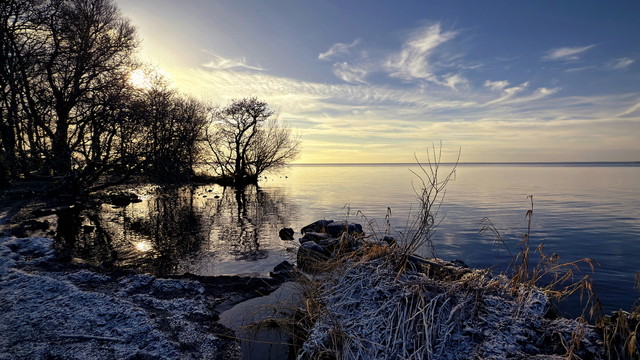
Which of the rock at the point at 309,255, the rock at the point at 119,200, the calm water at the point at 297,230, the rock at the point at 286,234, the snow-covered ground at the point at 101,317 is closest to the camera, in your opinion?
the snow-covered ground at the point at 101,317

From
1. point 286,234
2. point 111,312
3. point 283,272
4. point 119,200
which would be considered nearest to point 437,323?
point 283,272

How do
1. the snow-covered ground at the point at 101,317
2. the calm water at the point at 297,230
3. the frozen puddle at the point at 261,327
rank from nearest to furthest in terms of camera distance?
the snow-covered ground at the point at 101,317 → the frozen puddle at the point at 261,327 → the calm water at the point at 297,230

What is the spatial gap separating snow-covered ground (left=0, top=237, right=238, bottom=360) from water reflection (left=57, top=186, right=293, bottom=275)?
5.42ft

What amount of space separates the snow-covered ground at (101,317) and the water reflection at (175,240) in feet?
5.42

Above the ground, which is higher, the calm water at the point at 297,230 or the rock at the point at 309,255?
the rock at the point at 309,255

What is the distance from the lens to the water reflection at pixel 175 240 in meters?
9.29

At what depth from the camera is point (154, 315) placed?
214 inches

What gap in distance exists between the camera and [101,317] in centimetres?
523

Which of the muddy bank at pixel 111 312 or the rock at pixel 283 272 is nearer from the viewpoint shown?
the muddy bank at pixel 111 312

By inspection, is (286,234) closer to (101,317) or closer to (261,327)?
(261,327)

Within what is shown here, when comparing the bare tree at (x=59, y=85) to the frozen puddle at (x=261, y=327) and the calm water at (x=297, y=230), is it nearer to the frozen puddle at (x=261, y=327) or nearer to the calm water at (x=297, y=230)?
the calm water at (x=297, y=230)

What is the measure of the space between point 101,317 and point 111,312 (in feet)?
0.57

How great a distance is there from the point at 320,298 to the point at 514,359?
8.91 ft

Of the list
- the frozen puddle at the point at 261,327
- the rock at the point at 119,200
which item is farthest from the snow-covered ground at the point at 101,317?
the rock at the point at 119,200
